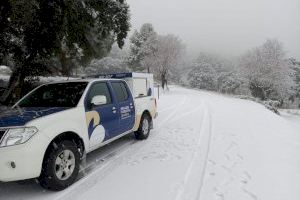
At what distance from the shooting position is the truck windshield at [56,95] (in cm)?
568

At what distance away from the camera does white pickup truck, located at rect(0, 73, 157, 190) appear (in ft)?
13.8

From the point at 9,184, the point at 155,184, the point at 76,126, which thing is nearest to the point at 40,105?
the point at 76,126

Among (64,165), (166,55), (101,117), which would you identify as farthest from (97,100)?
(166,55)

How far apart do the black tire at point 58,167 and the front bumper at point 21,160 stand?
7.1 inches

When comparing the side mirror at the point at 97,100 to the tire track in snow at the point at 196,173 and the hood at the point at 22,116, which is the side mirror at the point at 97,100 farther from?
the tire track in snow at the point at 196,173

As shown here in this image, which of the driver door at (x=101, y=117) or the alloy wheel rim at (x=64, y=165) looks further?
the driver door at (x=101, y=117)

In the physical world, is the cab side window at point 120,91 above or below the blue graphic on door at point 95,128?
above

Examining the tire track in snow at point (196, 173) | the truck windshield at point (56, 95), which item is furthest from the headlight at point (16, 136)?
the tire track in snow at point (196, 173)

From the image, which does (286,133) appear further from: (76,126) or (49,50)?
(49,50)

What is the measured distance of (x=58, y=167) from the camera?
4.71m

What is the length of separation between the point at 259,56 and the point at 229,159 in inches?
1747

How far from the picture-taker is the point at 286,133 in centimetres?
1009

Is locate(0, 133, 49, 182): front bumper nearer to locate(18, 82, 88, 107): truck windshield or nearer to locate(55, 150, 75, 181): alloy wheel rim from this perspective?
locate(55, 150, 75, 181): alloy wheel rim

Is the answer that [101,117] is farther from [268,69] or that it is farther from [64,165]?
[268,69]
